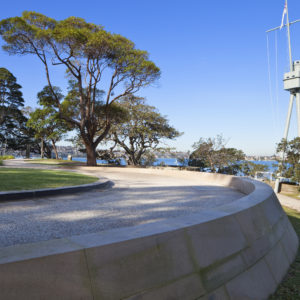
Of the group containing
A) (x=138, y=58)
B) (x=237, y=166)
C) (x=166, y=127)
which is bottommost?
(x=237, y=166)

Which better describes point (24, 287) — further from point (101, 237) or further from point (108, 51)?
point (108, 51)

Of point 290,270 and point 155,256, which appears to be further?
point 290,270

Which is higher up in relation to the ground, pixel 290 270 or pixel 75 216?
pixel 75 216

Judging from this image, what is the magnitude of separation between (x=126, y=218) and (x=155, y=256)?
6.60ft

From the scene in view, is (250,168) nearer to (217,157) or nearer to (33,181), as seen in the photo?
(217,157)

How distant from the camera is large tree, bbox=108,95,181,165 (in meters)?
26.2

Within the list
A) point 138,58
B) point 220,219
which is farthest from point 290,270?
point 138,58

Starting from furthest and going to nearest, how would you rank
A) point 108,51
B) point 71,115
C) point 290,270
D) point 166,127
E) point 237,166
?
point 237,166 < point 166,127 < point 71,115 < point 108,51 < point 290,270

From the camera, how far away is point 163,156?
1099 inches

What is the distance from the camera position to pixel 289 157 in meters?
17.3

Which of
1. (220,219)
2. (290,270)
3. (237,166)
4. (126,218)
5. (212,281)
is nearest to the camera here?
(212,281)

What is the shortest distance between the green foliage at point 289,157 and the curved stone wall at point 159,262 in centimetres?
1525

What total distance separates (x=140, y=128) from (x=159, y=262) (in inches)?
944

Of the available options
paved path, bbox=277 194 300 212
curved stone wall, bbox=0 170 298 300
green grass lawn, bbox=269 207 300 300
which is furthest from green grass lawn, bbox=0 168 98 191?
paved path, bbox=277 194 300 212
